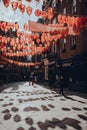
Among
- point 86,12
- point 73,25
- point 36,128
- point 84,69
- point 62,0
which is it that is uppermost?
point 62,0

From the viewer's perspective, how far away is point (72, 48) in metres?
27.2

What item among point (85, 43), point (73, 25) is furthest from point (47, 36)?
point (73, 25)

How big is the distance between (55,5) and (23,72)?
180 feet

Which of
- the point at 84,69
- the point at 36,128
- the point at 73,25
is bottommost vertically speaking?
the point at 36,128

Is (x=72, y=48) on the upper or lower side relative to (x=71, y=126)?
upper

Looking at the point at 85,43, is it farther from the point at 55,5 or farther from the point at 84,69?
the point at 55,5

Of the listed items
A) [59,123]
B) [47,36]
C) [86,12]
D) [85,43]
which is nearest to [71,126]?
[59,123]

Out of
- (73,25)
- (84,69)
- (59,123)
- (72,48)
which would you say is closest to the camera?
(59,123)

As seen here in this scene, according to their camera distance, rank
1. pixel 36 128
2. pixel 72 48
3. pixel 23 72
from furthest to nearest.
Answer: pixel 23 72 → pixel 72 48 → pixel 36 128

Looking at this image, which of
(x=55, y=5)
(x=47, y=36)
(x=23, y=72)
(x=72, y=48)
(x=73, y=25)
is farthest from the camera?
(x=23, y=72)

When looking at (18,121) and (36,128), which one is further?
(18,121)

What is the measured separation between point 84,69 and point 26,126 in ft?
50.2

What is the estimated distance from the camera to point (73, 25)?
13.5m

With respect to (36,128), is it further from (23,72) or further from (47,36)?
(23,72)
